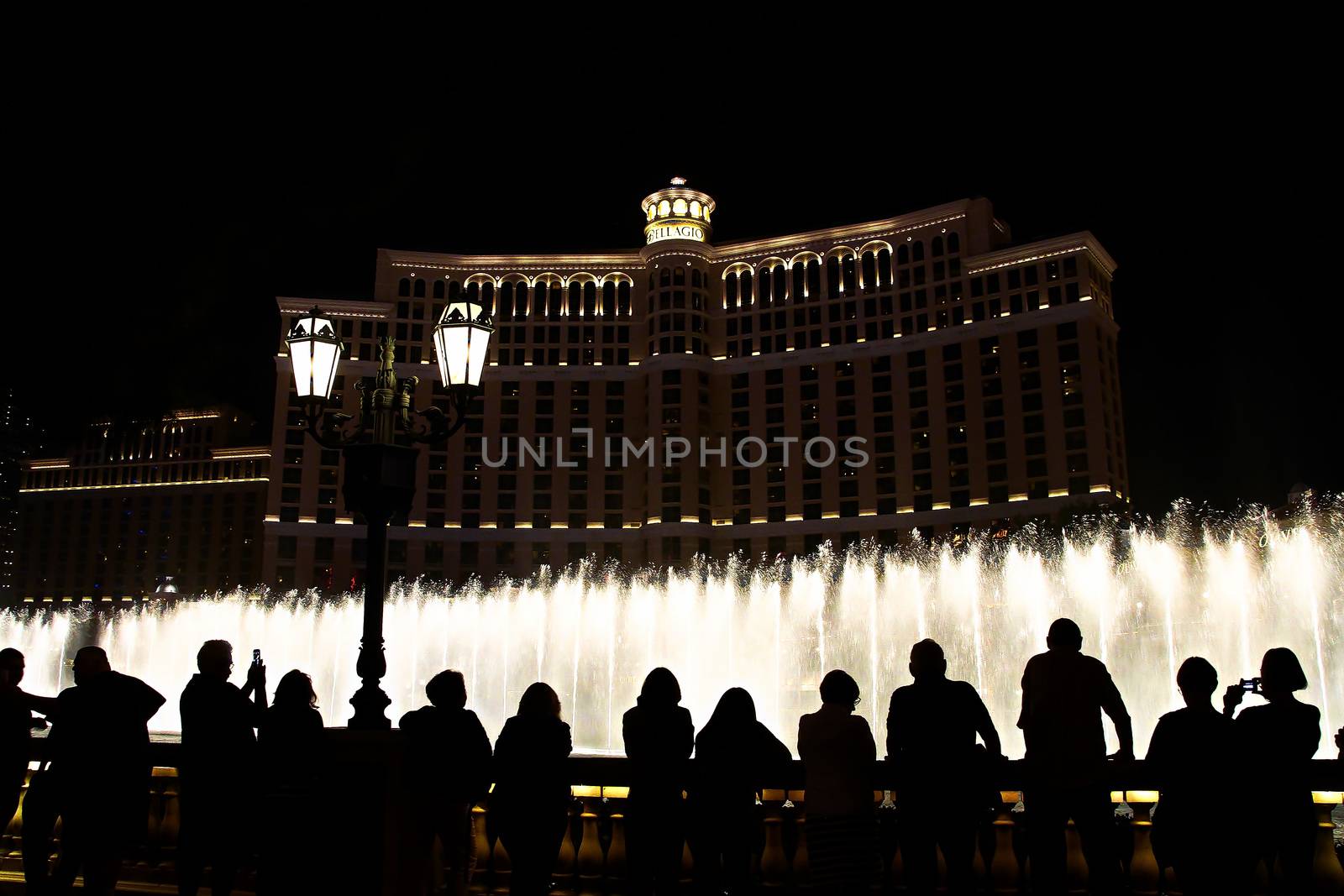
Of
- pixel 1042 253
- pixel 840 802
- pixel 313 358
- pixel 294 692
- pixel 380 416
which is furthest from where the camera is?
pixel 1042 253

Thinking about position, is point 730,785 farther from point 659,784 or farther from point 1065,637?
point 1065,637

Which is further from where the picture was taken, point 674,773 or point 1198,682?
point 674,773

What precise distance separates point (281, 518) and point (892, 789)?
8211 cm

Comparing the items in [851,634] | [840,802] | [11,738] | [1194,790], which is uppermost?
[851,634]

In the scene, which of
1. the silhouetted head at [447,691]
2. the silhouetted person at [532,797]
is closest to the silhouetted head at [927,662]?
the silhouetted person at [532,797]

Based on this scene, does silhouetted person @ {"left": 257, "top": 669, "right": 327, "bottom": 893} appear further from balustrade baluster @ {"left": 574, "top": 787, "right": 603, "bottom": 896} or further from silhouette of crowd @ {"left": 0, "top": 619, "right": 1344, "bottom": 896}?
balustrade baluster @ {"left": 574, "top": 787, "right": 603, "bottom": 896}

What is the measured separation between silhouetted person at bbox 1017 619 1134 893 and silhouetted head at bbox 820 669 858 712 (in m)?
0.91

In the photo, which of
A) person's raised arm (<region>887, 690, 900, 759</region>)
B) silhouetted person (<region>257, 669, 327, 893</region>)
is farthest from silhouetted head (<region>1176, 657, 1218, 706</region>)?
silhouetted person (<region>257, 669, 327, 893</region>)

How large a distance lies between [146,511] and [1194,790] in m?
123

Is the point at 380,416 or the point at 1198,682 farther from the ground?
the point at 380,416

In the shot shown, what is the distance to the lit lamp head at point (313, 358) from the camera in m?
9.63

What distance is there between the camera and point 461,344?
30.8 feet

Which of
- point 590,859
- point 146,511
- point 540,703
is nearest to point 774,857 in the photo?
point 590,859

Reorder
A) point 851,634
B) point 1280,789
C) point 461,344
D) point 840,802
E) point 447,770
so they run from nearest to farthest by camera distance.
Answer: point 1280,789
point 840,802
point 447,770
point 461,344
point 851,634
